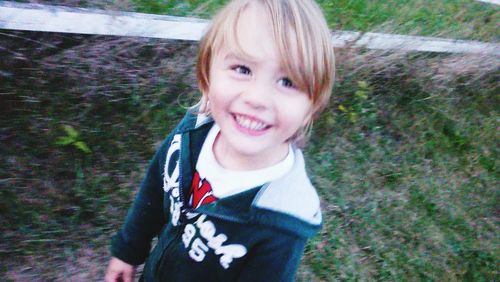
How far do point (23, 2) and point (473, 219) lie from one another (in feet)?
11.0

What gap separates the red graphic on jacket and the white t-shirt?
0.04 ft

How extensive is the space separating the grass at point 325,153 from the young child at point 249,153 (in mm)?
918

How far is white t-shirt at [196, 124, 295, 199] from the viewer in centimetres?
135

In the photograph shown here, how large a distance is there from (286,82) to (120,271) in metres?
1.05

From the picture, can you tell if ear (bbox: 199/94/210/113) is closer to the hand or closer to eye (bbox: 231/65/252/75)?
eye (bbox: 231/65/252/75)

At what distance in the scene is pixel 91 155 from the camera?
234cm

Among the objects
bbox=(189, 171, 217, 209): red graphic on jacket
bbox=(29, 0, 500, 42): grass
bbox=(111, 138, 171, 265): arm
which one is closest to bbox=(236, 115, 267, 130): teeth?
bbox=(189, 171, 217, 209): red graphic on jacket

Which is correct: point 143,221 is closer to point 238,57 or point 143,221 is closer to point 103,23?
point 238,57

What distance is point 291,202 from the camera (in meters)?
1.30

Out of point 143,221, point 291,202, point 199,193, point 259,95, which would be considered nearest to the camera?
point 259,95

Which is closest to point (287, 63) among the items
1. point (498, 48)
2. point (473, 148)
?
point (473, 148)

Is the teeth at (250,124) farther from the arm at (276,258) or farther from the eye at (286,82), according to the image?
the arm at (276,258)

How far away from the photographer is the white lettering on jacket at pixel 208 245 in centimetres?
133

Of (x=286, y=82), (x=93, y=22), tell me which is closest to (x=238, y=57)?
(x=286, y=82)
